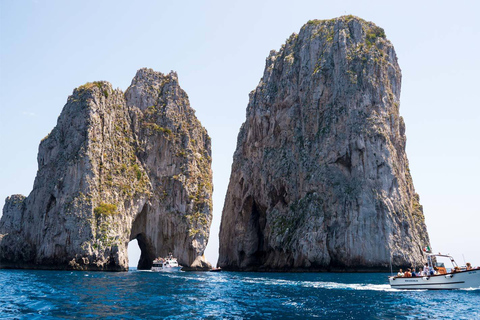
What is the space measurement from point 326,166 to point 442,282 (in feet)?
171

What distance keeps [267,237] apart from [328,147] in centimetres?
2857

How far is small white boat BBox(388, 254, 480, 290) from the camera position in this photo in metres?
46.3

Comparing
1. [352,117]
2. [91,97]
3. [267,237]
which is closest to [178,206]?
[267,237]

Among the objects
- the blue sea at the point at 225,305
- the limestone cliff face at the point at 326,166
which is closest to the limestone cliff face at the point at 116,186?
the limestone cliff face at the point at 326,166

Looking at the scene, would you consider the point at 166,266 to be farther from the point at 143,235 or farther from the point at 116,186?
the point at 116,186

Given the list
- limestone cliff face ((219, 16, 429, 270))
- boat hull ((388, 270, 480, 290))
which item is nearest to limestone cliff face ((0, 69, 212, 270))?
limestone cliff face ((219, 16, 429, 270))

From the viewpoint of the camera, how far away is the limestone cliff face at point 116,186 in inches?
3310

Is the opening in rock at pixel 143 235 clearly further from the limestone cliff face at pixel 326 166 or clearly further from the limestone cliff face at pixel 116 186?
the limestone cliff face at pixel 326 166

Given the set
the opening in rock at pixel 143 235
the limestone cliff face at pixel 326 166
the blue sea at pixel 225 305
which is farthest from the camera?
the opening in rock at pixel 143 235

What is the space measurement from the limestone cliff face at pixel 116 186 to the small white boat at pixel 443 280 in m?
57.0

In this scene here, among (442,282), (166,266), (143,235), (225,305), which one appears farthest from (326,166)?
(225,305)

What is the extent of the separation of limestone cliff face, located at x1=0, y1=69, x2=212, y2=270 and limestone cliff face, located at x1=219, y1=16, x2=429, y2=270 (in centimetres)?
1539

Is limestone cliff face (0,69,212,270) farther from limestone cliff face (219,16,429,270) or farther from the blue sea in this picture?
the blue sea

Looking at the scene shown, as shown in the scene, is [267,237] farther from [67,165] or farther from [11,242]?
[11,242]
